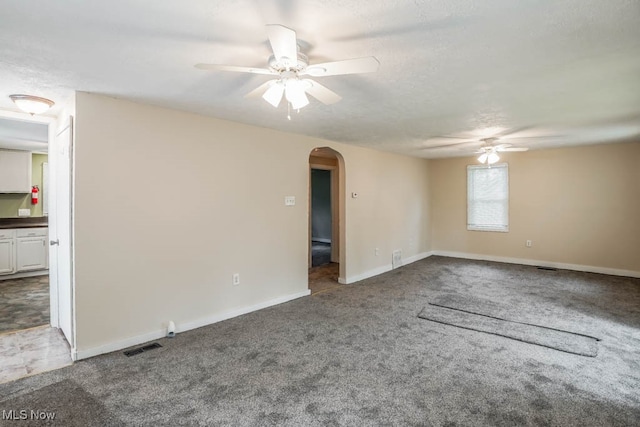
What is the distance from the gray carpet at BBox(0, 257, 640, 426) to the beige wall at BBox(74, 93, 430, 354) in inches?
14.2

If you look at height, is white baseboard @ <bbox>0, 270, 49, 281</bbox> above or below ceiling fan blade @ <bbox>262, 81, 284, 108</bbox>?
below

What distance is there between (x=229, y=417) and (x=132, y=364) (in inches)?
46.4

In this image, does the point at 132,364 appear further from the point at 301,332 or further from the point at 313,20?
the point at 313,20

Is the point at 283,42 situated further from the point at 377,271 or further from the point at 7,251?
the point at 7,251

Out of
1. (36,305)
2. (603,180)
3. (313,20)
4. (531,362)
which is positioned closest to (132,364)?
(36,305)

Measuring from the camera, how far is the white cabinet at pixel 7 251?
530 centimetres

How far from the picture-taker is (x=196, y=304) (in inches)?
139

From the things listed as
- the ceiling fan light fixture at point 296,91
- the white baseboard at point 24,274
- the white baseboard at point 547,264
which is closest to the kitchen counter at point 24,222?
the white baseboard at point 24,274

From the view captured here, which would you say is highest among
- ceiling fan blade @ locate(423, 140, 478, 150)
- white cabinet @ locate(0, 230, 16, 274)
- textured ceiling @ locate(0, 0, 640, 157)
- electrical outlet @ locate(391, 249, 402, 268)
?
ceiling fan blade @ locate(423, 140, 478, 150)

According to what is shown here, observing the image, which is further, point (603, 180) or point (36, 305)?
point (603, 180)

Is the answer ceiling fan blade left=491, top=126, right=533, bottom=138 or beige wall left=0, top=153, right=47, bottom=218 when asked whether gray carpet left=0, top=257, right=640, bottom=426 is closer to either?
ceiling fan blade left=491, top=126, right=533, bottom=138

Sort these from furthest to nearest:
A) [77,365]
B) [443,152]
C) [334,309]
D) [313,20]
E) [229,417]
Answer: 1. [443,152]
2. [334,309]
3. [77,365]
4. [229,417]
5. [313,20]

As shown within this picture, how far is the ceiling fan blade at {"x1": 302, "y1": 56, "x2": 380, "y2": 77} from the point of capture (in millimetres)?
1681

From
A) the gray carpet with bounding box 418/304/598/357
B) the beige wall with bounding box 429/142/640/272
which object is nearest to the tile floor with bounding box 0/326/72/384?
the gray carpet with bounding box 418/304/598/357
